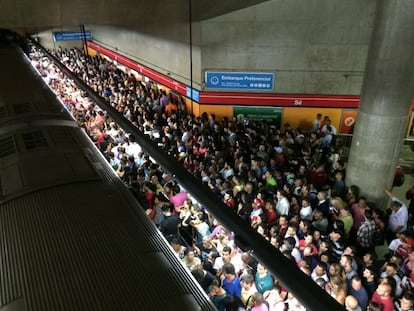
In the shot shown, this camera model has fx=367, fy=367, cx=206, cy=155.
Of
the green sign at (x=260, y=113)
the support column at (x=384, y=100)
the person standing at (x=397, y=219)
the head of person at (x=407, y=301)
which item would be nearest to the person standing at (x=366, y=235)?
the person standing at (x=397, y=219)

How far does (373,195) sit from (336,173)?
2.92 ft

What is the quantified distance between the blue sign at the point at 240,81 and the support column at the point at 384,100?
13.3ft

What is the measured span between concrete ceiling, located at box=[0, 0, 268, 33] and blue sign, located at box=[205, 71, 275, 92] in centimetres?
172

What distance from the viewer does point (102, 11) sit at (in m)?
9.87

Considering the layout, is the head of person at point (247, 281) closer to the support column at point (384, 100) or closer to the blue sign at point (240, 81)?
the support column at point (384, 100)

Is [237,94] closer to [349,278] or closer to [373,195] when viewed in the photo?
[373,195]

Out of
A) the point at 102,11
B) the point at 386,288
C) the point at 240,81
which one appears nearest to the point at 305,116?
the point at 240,81

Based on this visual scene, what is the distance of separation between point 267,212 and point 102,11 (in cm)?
735

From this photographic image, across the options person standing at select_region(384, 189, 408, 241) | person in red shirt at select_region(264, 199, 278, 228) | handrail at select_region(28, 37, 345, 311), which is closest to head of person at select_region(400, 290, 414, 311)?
person standing at select_region(384, 189, 408, 241)

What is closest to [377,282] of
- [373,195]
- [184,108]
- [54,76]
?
[373,195]

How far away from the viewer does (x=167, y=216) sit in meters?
5.45

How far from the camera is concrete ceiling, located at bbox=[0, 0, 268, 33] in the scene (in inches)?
356

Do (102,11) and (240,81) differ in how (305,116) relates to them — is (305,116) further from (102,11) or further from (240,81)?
(102,11)

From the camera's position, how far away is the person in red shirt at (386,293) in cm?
387
